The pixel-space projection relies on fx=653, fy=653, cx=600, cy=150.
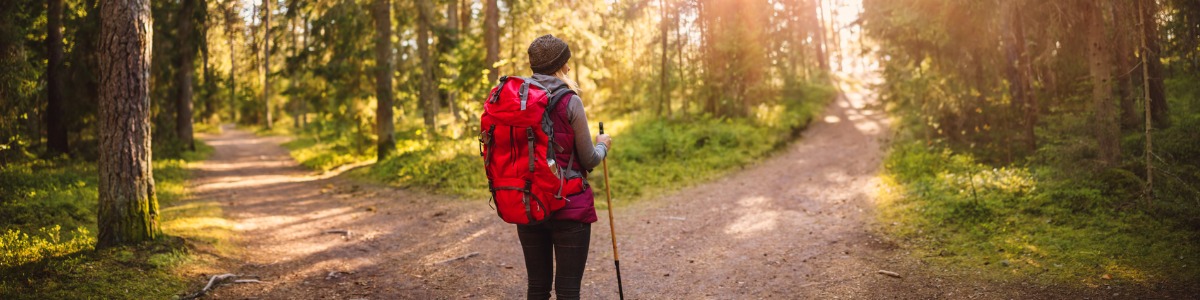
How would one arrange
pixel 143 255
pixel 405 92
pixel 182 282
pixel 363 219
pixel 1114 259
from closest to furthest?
pixel 1114 259
pixel 182 282
pixel 143 255
pixel 363 219
pixel 405 92

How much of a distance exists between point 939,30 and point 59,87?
2024cm

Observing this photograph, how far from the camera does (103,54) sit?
661 centimetres

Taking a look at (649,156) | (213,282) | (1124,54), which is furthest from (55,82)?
(1124,54)

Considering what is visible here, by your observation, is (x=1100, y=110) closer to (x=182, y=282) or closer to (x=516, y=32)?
(x=182, y=282)

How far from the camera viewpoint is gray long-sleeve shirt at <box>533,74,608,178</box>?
126 inches

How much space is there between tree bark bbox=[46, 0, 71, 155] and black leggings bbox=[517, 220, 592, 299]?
1726cm

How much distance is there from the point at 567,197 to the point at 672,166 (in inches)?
437

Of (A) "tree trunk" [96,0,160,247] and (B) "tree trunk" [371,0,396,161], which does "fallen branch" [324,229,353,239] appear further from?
(B) "tree trunk" [371,0,396,161]

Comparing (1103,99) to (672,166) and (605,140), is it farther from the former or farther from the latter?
(605,140)

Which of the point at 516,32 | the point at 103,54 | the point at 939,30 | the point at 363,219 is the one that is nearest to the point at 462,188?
the point at 363,219

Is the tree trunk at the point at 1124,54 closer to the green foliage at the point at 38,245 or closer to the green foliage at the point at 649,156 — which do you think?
the green foliage at the point at 649,156

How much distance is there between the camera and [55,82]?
1592 cm

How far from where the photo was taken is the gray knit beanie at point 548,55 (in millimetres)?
3305

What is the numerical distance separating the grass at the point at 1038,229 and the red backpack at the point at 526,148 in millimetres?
4773
